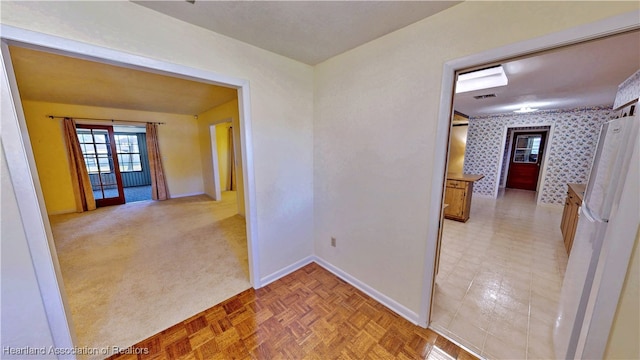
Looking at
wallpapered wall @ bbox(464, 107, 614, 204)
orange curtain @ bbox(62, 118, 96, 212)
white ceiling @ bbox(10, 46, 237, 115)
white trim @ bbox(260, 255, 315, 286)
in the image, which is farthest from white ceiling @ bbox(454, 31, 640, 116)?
orange curtain @ bbox(62, 118, 96, 212)

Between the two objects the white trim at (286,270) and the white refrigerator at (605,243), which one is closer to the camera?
the white refrigerator at (605,243)

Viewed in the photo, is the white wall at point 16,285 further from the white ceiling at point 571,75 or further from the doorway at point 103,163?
the doorway at point 103,163

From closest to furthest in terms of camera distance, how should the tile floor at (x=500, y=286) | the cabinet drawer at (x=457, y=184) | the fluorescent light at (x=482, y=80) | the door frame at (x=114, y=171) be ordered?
1. the tile floor at (x=500, y=286)
2. the fluorescent light at (x=482, y=80)
3. the cabinet drawer at (x=457, y=184)
4. the door frame at (x=114, y=171)

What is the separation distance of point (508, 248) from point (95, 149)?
8323 millimetres

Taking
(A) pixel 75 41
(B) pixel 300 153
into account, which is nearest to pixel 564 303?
(B) pixel 300 153

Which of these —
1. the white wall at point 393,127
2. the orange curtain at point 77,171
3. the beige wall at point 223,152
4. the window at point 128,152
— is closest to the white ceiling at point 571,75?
the white wall at point 393,127

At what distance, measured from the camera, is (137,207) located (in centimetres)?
502

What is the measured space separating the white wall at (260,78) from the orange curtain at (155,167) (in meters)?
5.00

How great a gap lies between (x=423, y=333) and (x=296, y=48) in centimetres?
263

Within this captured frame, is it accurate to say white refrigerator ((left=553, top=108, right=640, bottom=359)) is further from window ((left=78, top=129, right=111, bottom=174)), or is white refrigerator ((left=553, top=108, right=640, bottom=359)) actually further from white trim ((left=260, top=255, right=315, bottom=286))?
window ((left=78, top=129, right=111, bottom=174))

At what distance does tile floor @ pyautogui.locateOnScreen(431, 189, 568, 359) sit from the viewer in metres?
1.61

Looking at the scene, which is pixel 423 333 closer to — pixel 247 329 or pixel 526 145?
pixel 247 329

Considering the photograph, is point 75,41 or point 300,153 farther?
point 300,153

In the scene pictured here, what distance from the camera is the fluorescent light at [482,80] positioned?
9.17 ft
